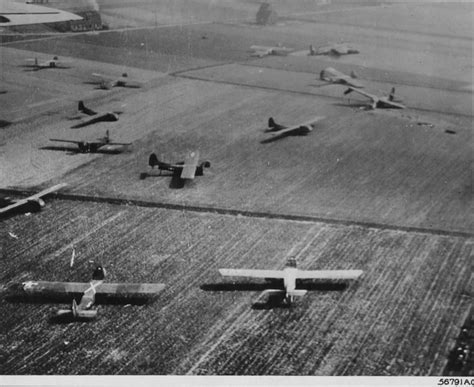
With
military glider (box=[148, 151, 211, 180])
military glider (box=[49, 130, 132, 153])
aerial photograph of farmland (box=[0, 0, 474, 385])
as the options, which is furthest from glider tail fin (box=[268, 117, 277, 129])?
military glider (box=[49, 130, 132, 153])

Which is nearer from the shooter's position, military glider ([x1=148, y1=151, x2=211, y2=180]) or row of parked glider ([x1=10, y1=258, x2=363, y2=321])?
row of parked glider ([x1=10, y1=258, x2=363, y2=321])

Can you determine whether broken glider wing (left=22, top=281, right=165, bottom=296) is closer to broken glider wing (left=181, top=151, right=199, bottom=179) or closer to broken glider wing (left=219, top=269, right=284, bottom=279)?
broken glider wing (left=219, top=269, right=284, bottom=279)

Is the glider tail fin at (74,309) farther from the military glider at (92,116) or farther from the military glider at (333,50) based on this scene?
the military glider at (333,50)

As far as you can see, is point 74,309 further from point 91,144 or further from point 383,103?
point 383,103

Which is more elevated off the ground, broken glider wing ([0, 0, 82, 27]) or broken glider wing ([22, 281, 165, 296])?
broken glider wing ([0, 0, 82, 27])

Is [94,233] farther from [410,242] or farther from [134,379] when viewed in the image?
[410,242]

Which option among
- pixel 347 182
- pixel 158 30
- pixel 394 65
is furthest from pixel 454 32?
pixel 347 182
